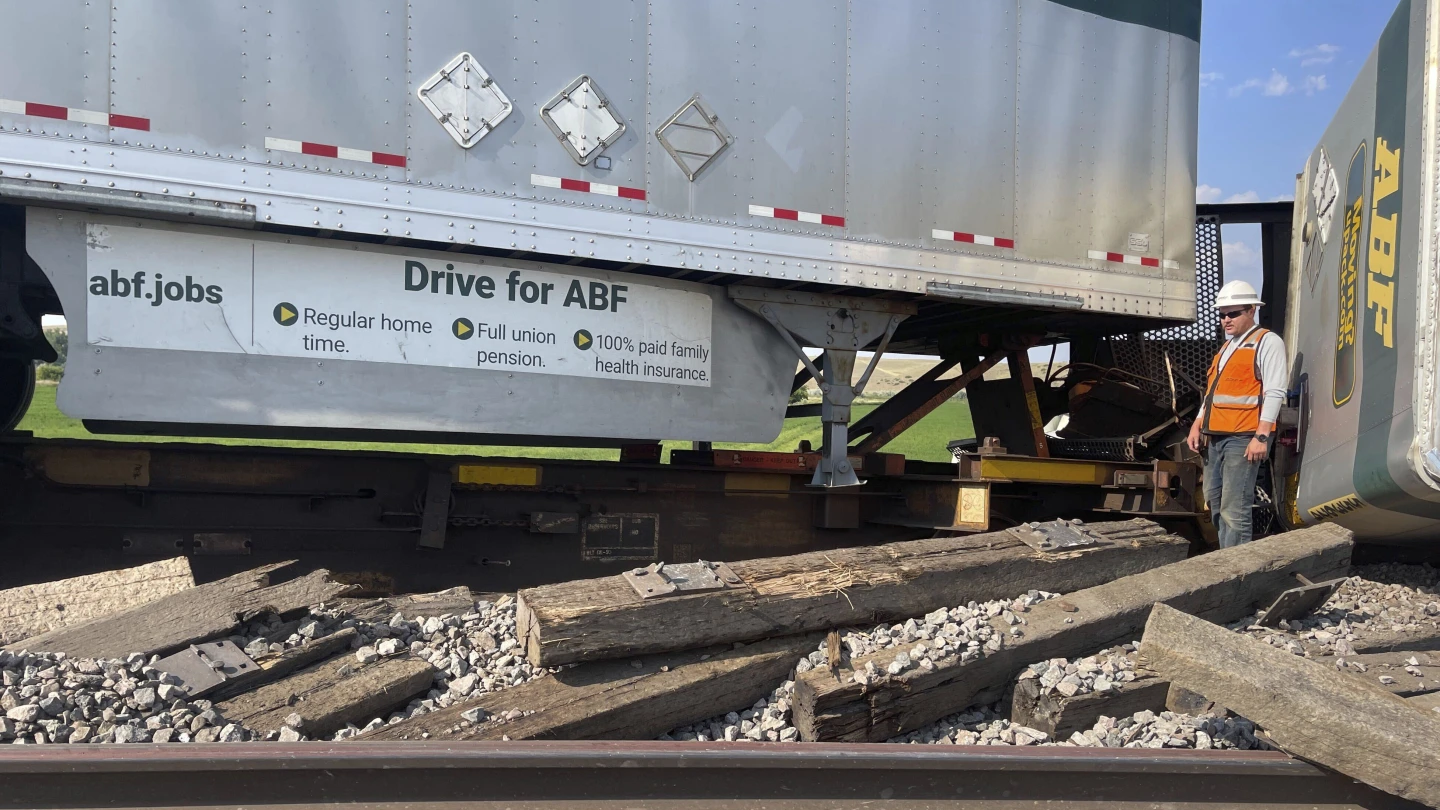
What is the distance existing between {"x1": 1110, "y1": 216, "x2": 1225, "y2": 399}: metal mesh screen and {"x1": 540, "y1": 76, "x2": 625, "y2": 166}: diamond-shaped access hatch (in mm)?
4499

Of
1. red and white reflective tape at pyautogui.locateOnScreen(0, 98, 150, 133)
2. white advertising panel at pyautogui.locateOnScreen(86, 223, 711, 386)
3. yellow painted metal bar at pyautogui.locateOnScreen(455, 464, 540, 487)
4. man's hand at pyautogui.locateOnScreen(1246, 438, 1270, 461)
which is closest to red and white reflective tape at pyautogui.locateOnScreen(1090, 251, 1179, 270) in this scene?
man's hand at pyautogui.locateOnScreen(1246, 438, 1270, 461)

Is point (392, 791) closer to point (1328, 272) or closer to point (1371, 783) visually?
point (1371, 783)

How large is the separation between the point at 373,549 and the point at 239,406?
4.16ft

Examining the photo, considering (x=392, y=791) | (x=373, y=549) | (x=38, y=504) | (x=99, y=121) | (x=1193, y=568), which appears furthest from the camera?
(x=373, y=549)

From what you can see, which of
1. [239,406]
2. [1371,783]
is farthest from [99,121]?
[1371,783]

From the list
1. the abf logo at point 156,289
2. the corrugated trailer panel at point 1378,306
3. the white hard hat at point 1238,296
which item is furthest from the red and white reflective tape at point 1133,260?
the abf logo at point 156,289

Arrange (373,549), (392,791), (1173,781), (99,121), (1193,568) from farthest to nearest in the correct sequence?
(373,549)
(1193,568)
(99,121)
(1173,781)
(392,791)

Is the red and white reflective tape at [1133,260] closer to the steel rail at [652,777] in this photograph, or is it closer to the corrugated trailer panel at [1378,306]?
the corrugated trailer panel at [1378,306]

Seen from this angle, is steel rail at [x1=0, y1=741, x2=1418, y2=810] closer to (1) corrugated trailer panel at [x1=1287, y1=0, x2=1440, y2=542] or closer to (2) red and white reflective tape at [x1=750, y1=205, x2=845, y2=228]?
(1) corrugated trailer panel at [x1=1287, y1=0, x2=1440, y2=542]

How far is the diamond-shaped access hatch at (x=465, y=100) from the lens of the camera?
4457 millimetres

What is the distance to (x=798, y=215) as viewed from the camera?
205 inches

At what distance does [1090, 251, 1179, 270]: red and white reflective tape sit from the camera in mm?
6094

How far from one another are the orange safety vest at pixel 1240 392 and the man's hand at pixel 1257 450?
0.19m

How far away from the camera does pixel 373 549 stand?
534cm
